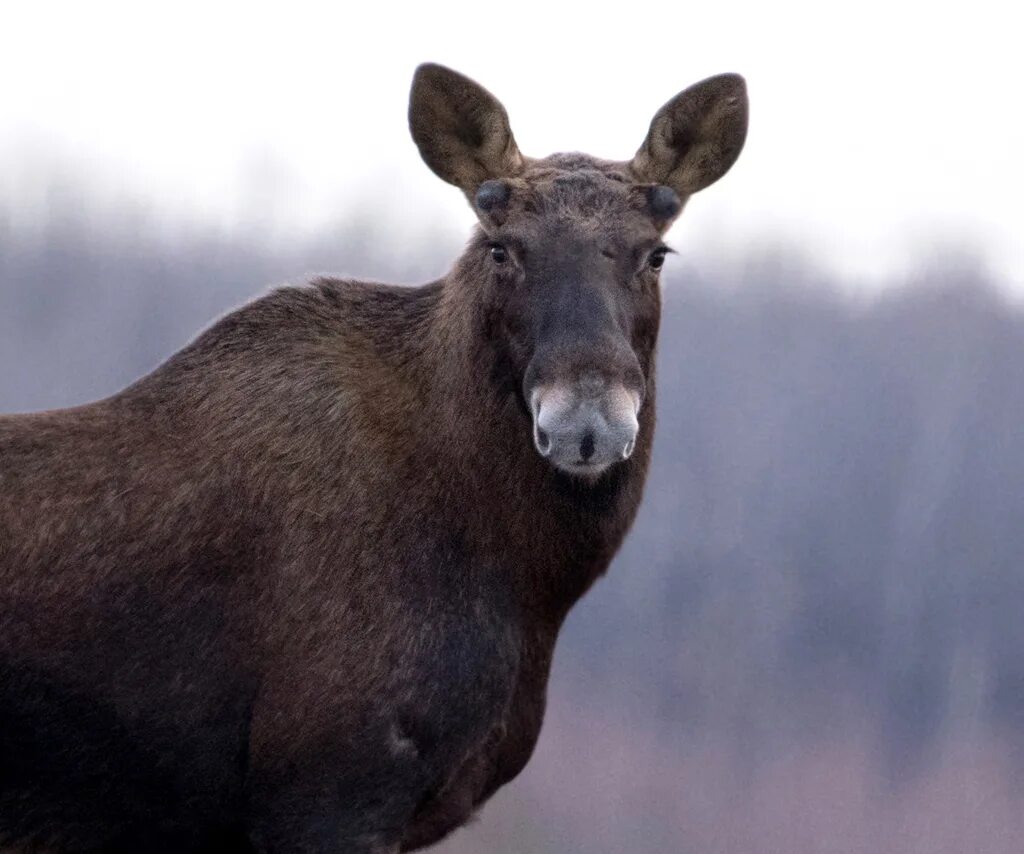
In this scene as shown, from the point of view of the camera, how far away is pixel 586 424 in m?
4.87

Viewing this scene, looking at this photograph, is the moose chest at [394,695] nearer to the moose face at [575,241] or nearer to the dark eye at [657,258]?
the moose face at [575,241]

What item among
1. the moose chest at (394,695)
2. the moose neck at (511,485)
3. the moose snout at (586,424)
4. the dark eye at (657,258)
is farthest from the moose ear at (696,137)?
the moose chest at (394,695)

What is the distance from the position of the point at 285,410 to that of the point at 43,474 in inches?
37.2

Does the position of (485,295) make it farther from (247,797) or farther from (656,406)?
(247,797)

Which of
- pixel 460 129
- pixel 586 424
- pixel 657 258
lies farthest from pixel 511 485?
pixel 460 129

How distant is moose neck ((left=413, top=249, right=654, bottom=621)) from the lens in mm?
5656

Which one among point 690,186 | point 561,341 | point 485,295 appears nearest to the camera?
point 561,341

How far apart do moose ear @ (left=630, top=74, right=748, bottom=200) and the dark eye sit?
369mm

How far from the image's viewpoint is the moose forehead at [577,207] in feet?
18.0

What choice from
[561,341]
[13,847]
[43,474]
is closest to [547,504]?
[561,341]

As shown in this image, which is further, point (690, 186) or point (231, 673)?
point (690, 186)

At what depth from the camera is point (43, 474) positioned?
17.9 feet

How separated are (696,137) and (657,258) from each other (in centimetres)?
69

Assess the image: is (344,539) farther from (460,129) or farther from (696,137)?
(696,137)
